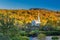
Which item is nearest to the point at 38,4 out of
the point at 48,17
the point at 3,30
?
the point at 48,17

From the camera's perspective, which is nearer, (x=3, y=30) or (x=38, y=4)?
(x=3, y=30)

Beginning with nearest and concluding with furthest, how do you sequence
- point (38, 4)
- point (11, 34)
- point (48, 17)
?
point (11, 34) → point (48, 17) → point (38, 4)

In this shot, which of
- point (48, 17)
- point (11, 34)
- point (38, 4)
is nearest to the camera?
point (11, 34)

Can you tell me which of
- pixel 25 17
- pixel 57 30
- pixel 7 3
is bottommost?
pixel 57 30

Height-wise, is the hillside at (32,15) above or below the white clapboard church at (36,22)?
above

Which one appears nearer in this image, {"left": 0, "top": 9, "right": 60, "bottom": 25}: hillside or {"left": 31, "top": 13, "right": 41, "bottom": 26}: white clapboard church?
{"left": 0, "top": 9, "right": 60, "bottom": 25}: hillside

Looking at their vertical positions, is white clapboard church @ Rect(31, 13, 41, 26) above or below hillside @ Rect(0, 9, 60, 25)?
below

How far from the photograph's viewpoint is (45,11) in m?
6.16

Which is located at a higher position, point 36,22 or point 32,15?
point 32,15

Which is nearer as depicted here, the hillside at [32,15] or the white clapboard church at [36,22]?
the hillside at [32,15]

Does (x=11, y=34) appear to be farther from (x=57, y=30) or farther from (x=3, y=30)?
(x=57, y=30)

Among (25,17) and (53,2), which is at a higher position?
(53,2)

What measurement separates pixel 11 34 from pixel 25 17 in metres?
2.11

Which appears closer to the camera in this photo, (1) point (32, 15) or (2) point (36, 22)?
(1) point (32, 15)
